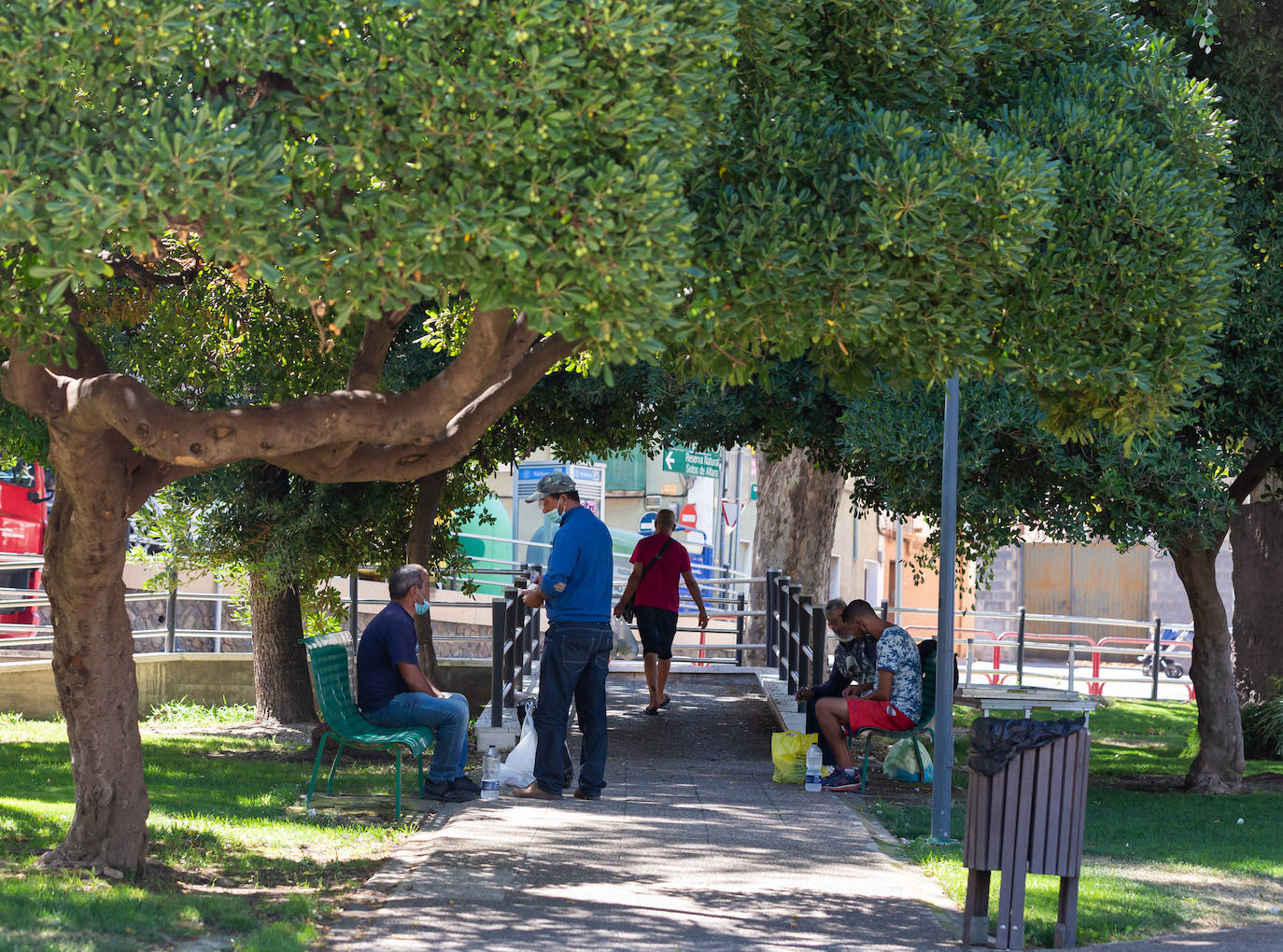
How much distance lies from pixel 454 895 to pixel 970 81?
165 inches

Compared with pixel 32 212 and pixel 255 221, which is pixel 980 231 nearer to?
pixel 255 221

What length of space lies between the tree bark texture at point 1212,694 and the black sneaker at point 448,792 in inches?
234

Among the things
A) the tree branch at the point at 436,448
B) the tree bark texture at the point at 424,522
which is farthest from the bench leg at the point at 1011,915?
the tree bark texture at the point at 424,522

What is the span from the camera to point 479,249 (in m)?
4.68

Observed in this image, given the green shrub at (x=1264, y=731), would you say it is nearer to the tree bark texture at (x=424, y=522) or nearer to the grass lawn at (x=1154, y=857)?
the grass lawn at (x=1154, y=857)

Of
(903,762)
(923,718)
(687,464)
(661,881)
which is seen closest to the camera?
(661,881)

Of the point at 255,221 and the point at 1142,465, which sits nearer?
the point at 255,221

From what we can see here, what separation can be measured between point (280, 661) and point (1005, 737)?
32.1ft

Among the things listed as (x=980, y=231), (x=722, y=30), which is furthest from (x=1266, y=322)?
(x=722, y=30)

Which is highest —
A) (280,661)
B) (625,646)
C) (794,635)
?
(794,635)

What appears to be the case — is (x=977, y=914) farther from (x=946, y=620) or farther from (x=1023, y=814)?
(x=946, y=620)

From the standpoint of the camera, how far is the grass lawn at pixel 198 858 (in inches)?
211

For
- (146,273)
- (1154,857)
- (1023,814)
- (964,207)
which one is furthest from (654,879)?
(146,273)

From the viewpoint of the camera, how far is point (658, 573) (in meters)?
12.6
